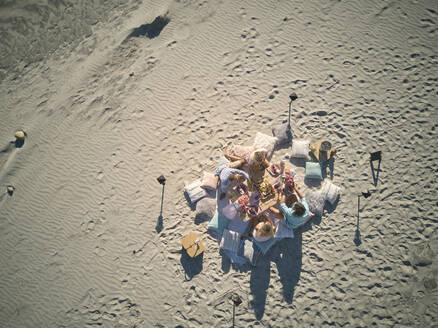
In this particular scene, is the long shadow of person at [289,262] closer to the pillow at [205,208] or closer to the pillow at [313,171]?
the pillow at [313,171]

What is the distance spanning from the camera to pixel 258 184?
5.80m

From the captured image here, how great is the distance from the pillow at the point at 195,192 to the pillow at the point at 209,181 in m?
0.12

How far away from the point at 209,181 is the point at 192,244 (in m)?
1.51

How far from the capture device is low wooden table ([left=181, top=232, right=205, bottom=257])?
5625mm

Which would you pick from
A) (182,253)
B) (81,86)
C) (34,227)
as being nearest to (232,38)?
(81,86)

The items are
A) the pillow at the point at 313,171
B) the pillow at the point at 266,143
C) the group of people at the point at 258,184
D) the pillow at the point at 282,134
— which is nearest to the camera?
the group of people at the point at 258,184

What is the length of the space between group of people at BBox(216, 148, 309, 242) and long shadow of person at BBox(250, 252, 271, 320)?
0.69 metres

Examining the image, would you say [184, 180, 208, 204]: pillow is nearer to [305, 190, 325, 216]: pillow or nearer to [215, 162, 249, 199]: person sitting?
[215, 162, 249, 199]: person sitting

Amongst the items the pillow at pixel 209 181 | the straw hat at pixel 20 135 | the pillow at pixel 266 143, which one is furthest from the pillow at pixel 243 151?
the straw hat at pixel 20 135

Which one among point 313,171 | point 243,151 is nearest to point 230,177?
point 243,151

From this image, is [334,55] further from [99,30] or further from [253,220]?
[99,30]

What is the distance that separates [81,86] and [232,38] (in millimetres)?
4947

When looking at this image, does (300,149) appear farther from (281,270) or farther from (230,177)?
(281,270)

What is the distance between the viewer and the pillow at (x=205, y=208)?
238 inches
